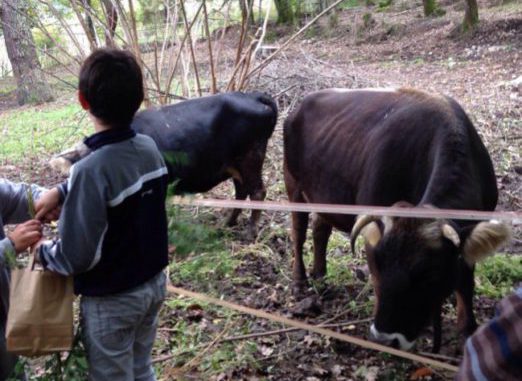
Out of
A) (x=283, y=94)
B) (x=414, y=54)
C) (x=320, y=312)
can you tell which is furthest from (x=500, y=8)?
(x=320, y=312)

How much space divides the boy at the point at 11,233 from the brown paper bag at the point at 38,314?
97mm

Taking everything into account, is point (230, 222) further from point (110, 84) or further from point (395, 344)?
point (110, 84)

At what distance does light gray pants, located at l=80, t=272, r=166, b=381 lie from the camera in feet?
8.59

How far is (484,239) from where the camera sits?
3.37 meters

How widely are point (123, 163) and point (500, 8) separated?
786 inches

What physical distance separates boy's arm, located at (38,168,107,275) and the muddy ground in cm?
177

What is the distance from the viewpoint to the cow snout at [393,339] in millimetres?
3381

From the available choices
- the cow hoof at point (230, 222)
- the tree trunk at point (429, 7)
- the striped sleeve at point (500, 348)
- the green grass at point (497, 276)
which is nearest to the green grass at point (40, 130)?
the cow hoof at point (230, 222)

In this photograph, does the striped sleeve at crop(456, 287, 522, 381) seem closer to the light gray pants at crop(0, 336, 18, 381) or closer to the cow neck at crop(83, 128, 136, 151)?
the cow neck at crop(83, 128, 136, 151)

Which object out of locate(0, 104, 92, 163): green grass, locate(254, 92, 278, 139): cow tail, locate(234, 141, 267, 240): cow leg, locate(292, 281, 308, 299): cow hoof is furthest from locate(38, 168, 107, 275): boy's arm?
locate(0, 104, 92, 163): green grass

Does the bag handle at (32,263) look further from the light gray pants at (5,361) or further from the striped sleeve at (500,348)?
the striped sleeve at (500,348)

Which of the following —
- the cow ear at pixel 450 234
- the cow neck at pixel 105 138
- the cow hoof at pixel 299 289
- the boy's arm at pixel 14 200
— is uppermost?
the cow neck at pixel 105 138

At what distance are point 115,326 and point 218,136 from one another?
13.8ft

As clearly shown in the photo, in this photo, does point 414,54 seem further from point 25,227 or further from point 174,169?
point 25,227
